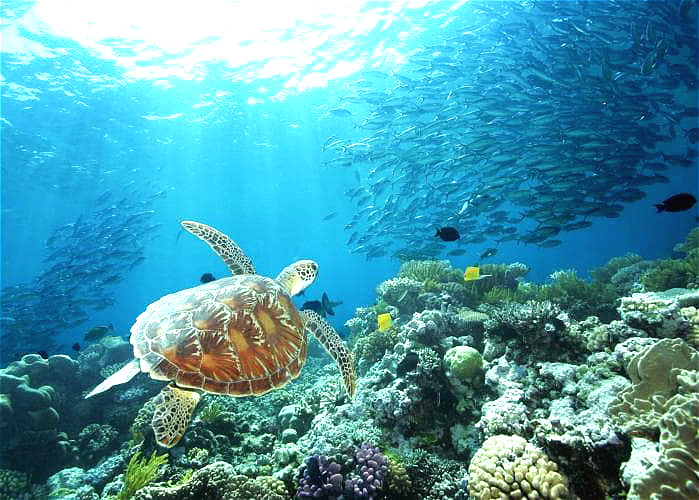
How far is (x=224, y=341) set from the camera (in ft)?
12.7

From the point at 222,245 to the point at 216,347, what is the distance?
205cm

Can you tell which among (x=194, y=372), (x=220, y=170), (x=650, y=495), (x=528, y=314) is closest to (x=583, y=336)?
(x=528, y=314)

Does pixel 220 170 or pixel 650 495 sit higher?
pixel 220 170

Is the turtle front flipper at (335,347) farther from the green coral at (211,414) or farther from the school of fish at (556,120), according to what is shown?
the school of fish at (556,120)

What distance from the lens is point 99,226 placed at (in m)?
17.6

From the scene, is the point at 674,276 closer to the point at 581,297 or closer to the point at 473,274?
the point at 581,297

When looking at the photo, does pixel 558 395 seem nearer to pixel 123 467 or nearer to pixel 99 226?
pixel 123 467

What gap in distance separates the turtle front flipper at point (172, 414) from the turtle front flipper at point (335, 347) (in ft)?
5.65

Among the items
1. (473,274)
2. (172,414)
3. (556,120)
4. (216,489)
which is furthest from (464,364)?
(556,120)

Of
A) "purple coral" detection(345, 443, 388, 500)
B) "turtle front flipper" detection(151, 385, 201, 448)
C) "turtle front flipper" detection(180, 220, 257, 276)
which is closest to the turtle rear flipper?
"turtle front flipper" detection(151, 385, 201, 448)

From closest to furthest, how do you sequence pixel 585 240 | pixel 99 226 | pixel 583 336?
pixel 583 336, pixel 99 226, pixel 585 240

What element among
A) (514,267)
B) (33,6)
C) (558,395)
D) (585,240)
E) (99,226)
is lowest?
(558,395)

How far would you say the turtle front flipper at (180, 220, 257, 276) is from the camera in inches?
208

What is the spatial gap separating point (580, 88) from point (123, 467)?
2019 cm
